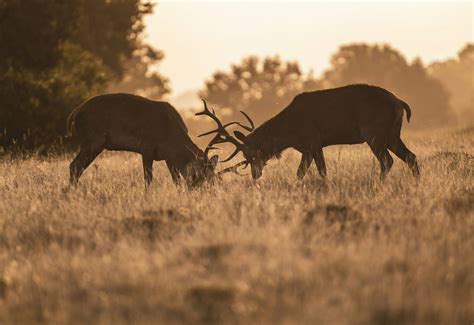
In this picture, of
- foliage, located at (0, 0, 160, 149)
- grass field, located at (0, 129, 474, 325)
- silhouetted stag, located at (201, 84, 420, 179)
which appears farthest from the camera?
foliage, located at (0, 0, 160, 149)

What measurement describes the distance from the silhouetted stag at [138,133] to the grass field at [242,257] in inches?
47.8

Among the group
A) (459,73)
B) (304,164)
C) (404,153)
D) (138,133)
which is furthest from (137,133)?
(459,73)

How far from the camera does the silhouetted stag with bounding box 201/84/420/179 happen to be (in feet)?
36.3

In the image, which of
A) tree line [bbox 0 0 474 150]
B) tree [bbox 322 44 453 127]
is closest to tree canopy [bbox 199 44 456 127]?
tree [bbox 322 44 453 127]

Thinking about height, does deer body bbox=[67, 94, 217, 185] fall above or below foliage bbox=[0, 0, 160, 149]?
below

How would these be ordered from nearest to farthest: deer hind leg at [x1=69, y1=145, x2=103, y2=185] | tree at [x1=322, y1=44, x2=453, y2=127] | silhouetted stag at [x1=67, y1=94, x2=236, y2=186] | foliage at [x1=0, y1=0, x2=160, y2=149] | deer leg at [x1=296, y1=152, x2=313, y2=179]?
silhouetted stag at [x1=67, y1=94, x2=236, y2=186] < deer hind leg at [x1=69, y1=145, x2=103, y2=185] < deer leg at [x1=296, y1=152, x2=313, y2=179] < foliage at [x1=0, y1=0, x2=160, y2=149] < tree at [x1=322, y1=44, x2=453, y2=127]

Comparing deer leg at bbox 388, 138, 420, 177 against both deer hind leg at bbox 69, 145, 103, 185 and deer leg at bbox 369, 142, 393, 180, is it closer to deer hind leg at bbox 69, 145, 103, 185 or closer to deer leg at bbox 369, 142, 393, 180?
deer leg at bbox 369, 142, 393, 180

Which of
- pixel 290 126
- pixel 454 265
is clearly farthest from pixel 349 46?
pixel 454 265

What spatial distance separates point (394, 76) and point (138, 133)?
77385 millimetres

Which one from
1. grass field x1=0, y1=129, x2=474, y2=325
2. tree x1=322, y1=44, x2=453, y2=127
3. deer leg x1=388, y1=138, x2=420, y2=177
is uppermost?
tree x1=322, y1=44, x2=453, y2=127

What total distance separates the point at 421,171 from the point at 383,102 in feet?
4.29

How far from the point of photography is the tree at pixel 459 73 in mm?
117562

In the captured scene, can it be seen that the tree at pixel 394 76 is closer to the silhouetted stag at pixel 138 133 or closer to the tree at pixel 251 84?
the tree at pixel 251 84

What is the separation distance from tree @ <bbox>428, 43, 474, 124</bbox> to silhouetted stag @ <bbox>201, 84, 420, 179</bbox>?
3957 inches
